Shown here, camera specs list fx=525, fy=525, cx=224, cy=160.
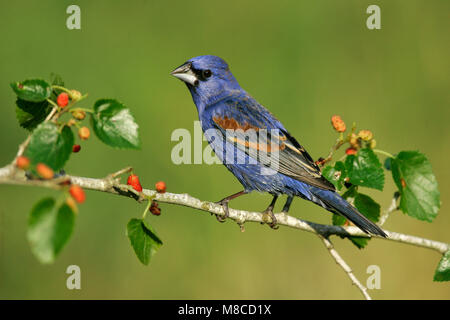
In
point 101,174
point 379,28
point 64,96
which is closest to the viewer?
point 64,96

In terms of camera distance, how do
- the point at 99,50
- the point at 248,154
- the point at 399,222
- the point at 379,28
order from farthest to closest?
the point at 379,28
the point at 99,50
the point at 399,222
the point at 248,154

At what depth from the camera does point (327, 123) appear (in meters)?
6.04

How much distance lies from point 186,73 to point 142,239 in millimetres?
2313

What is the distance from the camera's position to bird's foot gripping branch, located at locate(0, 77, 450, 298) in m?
1.93

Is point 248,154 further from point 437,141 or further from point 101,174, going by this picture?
point 437,141

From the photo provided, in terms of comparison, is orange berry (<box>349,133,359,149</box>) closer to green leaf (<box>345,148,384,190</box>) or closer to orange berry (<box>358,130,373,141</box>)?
orange berry (<box>358,130,373,141</box>)

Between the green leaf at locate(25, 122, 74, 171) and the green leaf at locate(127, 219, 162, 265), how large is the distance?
0.61 meters

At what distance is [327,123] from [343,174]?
2.90 metres

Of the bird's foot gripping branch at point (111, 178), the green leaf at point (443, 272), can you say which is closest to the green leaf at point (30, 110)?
the bird's foot gripping branch at point (111, 178)

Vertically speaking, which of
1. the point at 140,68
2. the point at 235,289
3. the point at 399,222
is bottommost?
the point at 235,289

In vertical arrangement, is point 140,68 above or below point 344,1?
below

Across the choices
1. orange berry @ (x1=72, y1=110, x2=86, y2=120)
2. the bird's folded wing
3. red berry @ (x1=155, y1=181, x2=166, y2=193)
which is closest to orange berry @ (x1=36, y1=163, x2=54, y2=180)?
orange berry @ (x1=72, y1=110, x2=86, y2=120)

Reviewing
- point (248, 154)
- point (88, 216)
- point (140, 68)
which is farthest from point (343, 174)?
point (140, 68)

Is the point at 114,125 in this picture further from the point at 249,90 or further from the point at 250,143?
the point at 249,90
